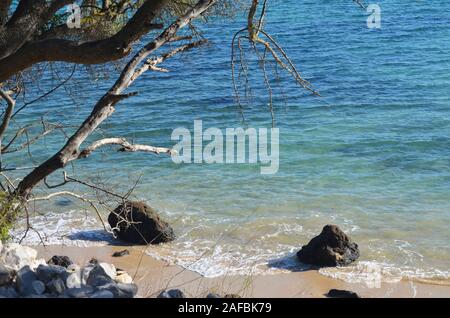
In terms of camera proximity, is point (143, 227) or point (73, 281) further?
point (143, 227)

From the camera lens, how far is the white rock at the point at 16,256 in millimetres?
7883

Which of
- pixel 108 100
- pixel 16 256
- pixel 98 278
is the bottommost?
pixel 16 256

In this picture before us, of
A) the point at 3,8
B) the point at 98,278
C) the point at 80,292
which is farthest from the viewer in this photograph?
the point at 3,8

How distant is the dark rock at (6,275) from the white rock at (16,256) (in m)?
0.89

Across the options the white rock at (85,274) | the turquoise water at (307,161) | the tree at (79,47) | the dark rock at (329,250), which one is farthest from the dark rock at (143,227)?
the white rock at (85,274)

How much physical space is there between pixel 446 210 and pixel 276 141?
17.2 feet

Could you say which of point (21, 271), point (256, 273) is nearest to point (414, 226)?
point (256, 273)

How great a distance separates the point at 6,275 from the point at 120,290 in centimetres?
103

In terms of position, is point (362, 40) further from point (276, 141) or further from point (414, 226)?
point (414, 226)

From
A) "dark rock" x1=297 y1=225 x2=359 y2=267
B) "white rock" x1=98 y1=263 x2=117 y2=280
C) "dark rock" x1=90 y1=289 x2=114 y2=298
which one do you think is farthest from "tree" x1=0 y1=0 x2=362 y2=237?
"dark rock" x1=297 y1=225 x2=359 y2=267

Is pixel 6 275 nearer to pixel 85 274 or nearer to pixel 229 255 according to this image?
pixel 85 274

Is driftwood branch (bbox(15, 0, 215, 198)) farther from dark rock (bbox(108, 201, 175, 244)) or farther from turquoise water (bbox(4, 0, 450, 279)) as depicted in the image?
dark rock (bbox(108, 201, 175, 244))

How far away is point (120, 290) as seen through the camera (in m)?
6.48

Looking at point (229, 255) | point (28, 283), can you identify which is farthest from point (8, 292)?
point (229, 255)
